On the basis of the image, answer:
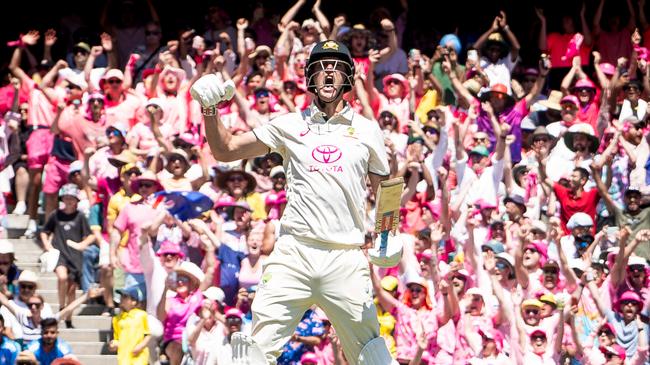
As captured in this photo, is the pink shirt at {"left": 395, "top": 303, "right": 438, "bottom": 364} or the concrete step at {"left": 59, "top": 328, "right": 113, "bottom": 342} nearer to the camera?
the pink shirt at {"left": 395, "top": 303, "right": 438, "bottom": 364}

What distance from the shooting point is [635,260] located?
15938 millimetres

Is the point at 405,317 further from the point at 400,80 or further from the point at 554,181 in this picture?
the point at 400,80

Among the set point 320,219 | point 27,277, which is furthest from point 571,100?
point 320,219

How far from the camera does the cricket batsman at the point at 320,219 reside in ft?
32.9

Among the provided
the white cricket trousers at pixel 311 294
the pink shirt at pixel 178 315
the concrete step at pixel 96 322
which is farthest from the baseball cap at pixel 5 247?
the white cricket trousers at pixel 311 294

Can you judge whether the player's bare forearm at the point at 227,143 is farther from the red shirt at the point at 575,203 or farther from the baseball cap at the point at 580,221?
the red shirt at the point at 575,203

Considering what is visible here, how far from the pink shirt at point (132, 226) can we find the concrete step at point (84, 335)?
2.07ft

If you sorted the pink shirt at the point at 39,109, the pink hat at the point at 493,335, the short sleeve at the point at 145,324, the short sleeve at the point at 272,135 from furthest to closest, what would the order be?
1. the pink shirt at the point at 39,109
2. the short sleeve at the point at 145,324
3. the pink hat at the point at 493,335
4. the short sleeve at the point at 272,135

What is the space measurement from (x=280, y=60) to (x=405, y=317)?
497 cm

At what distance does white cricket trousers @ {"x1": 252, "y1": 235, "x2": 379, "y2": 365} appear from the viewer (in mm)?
10000

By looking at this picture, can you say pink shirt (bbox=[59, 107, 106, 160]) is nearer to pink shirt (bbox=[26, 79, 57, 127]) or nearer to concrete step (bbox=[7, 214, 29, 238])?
pink shirt (bbox=[26, 79, 57, 127])

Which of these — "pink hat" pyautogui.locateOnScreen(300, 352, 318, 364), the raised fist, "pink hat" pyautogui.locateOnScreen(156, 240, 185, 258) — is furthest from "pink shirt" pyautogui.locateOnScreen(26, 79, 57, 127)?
the raised fist

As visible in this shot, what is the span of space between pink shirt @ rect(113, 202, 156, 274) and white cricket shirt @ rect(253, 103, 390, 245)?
6.14 meters

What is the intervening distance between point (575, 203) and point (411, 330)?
3074 mm
